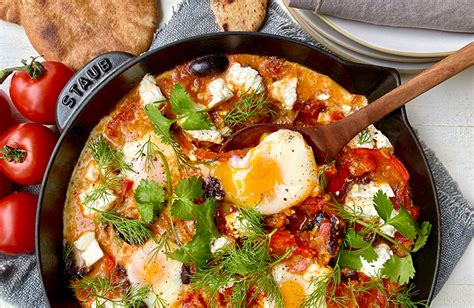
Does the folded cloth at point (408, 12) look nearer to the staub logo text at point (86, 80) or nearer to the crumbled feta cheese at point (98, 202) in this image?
the staub logo text at point (86, 80)

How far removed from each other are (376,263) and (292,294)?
46cm

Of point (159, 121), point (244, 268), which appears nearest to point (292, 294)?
point (244, 268)

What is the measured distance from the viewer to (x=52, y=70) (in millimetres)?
3441

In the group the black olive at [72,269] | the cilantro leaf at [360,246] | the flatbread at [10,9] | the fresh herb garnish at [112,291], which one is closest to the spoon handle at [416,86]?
the cilantro leaf at [360,246]

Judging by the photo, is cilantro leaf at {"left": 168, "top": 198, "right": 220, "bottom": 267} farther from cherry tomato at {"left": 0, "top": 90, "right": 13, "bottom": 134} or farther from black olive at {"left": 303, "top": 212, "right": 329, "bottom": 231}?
cherry tomato at {"left": 0, "top": 90, "right": 13, "bottom": 134}

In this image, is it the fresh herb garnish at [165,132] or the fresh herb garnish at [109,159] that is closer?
the fresh herb garnish at [165,132]

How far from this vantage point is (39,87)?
3.45 meters

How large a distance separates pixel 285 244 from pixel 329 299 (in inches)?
14.7

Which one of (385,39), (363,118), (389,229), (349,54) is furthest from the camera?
(349,54)

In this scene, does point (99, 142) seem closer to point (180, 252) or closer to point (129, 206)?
point (129, 206)

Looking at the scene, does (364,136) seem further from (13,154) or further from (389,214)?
(13,154)

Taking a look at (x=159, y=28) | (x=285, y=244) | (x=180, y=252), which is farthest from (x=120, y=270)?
(x=159, y=28)

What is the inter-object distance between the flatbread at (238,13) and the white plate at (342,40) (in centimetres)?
28

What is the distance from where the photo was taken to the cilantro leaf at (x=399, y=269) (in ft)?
10.2
